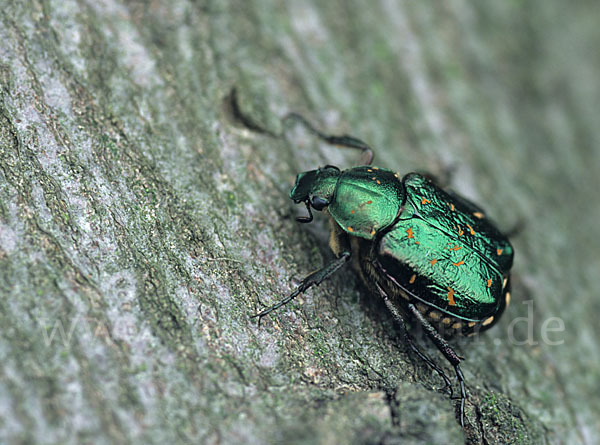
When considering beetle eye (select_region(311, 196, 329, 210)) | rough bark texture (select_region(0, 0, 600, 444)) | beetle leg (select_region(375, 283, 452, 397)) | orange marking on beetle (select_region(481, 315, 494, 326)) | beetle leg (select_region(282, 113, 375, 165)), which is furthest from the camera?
Answer: beetle leg (select_region(282, 113, 375, 165))

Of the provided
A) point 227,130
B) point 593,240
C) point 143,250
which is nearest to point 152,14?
point 227,130

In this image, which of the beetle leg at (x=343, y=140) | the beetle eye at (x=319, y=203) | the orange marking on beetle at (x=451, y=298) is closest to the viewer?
the orange marking on beetle at (x=451, y=298)

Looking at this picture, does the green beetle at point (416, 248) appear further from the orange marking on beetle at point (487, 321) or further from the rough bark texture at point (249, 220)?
the rough bark texture at point (249, 220)

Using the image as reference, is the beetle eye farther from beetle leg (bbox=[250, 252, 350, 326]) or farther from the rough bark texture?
beetle leg (bbox=[250, 252, 350, 326])

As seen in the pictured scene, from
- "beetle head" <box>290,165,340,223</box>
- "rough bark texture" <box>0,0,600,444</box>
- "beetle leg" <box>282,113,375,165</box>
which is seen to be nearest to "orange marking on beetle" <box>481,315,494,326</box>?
"rough bark texture" <box>0,0,600,444</box>

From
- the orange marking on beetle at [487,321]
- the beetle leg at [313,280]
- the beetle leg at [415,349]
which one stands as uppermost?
the beetle leg at [313,280]

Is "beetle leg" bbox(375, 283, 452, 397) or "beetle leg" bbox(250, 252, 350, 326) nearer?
"beetle leg" bbox(250, 252, 350, 326)

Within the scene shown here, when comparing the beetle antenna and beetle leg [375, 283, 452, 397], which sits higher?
the beetle antenna

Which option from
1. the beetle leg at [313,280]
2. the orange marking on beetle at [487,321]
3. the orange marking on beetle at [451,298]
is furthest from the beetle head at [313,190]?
the orange marking on beetle at [487,321]

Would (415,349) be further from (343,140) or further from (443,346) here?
(343,140)
